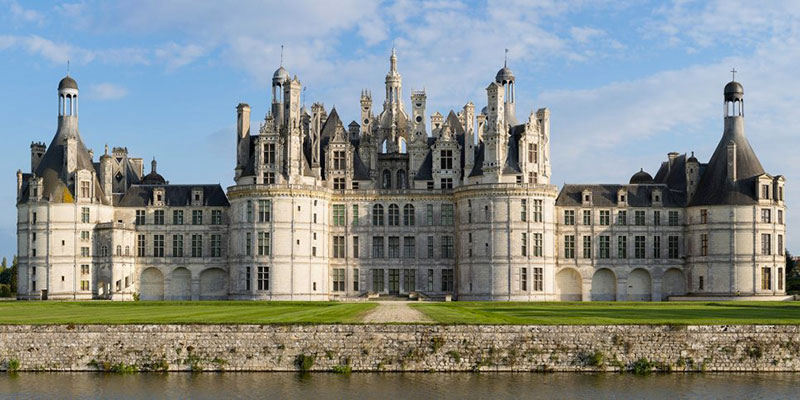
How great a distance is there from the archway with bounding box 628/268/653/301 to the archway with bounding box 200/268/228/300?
32.7 m

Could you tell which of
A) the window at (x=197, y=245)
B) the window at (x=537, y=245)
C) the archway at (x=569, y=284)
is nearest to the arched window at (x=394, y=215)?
the window at (x=537, y=245)

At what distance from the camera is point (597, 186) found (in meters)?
83.3

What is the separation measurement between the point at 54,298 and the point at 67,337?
37.9 m

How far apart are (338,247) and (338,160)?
7.09 metres

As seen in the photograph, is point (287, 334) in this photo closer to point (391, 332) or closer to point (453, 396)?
point (391, 332)

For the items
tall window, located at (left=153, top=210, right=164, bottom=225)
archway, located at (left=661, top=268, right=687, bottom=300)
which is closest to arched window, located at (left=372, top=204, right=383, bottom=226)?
tall window, located at (left=153, top=210, right=164, bottom=225)

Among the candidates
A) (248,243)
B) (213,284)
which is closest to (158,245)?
(213,284)

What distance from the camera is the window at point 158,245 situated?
82.9 m

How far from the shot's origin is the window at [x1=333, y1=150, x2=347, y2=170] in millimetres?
83062

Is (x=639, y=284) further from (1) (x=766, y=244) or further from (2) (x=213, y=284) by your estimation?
(2) (x=213, y=284)

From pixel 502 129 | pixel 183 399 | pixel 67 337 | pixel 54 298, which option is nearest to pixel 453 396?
pixel 183 399

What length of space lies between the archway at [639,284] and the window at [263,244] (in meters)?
29.0

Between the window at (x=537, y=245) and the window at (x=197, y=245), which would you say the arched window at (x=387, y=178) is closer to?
the window at (x=537, y=245)

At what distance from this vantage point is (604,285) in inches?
3246
